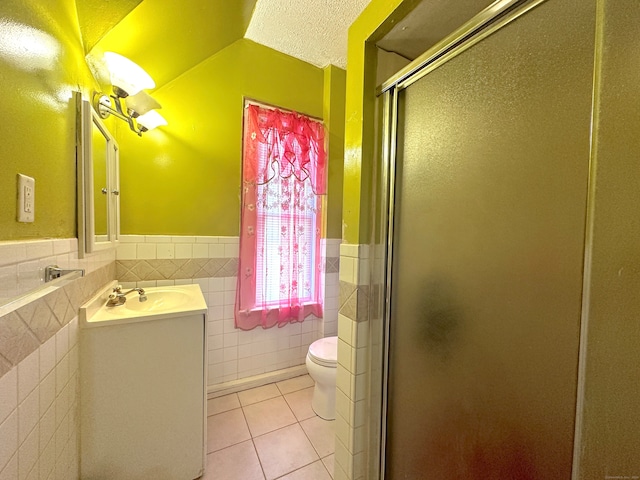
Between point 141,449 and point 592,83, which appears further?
point 141,449

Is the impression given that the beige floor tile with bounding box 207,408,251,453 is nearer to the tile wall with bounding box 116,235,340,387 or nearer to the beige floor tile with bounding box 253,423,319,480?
the beige floor tile with bounding box 253,423,319,480

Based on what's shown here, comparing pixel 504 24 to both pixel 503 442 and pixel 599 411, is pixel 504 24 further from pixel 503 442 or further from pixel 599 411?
pixel 503 442

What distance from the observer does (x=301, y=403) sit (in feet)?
5.68

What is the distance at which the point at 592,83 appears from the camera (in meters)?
0.51

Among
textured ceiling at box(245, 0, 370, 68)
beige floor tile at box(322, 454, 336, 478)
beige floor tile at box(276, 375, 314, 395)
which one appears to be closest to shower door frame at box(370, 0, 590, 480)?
beige floor tile at box(322, 454, 336, 478)

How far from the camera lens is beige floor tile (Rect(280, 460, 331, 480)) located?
1204mm

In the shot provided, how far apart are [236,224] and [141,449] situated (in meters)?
1.35

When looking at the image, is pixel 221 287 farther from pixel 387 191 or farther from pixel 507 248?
pixel 507 248

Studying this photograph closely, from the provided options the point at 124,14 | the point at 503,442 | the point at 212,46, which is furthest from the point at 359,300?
the point at 212,46

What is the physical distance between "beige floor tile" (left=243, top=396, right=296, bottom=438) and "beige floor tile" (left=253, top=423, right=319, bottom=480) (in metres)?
0.05

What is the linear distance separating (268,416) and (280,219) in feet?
4.62

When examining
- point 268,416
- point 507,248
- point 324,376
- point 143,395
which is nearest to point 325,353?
point 324,376

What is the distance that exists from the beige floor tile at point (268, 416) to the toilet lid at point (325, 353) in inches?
17.1

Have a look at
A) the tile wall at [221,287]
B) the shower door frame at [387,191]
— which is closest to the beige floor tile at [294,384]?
the tile wall at [221,287]
